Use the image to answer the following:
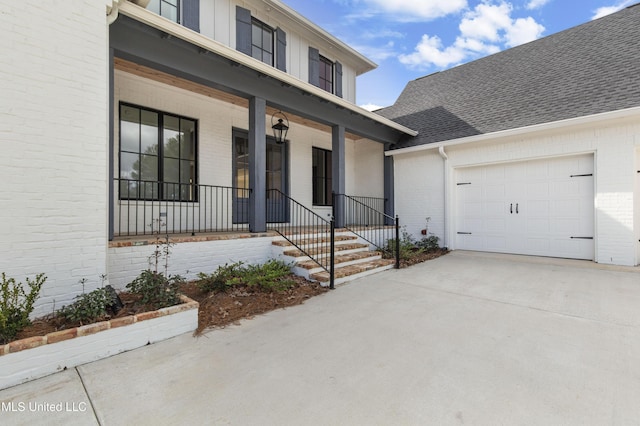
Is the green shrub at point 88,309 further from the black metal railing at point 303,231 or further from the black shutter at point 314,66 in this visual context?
the black shutter at point 314,66

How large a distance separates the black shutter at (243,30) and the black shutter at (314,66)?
185cm

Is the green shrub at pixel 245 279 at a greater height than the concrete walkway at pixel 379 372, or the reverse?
the green shrub at pixel 245 279

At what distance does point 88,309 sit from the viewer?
241cm

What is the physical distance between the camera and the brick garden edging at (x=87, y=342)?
1.94m

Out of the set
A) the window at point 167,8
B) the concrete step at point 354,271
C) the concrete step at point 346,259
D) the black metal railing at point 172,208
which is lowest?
the concrete step at point 354,271

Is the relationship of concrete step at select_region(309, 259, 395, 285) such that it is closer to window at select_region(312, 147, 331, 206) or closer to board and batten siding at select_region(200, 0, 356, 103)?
window at select_region(312, 147, 331, 206)

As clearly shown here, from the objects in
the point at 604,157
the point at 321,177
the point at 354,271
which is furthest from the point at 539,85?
the point at 354,271

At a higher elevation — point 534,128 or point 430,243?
point 534,128

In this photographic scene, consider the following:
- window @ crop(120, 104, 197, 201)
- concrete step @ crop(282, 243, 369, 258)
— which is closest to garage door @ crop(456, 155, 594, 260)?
concrete step @ crop(282, 243, 369, 258)

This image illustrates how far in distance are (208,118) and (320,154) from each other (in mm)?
3329

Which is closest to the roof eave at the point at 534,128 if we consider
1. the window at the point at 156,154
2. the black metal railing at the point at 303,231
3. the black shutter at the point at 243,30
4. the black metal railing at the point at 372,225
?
the black metal railing at the point at 372,225

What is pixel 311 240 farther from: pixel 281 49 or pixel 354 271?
pixel 281 49

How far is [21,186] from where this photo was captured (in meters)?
2.47

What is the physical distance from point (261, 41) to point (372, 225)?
526 cm
